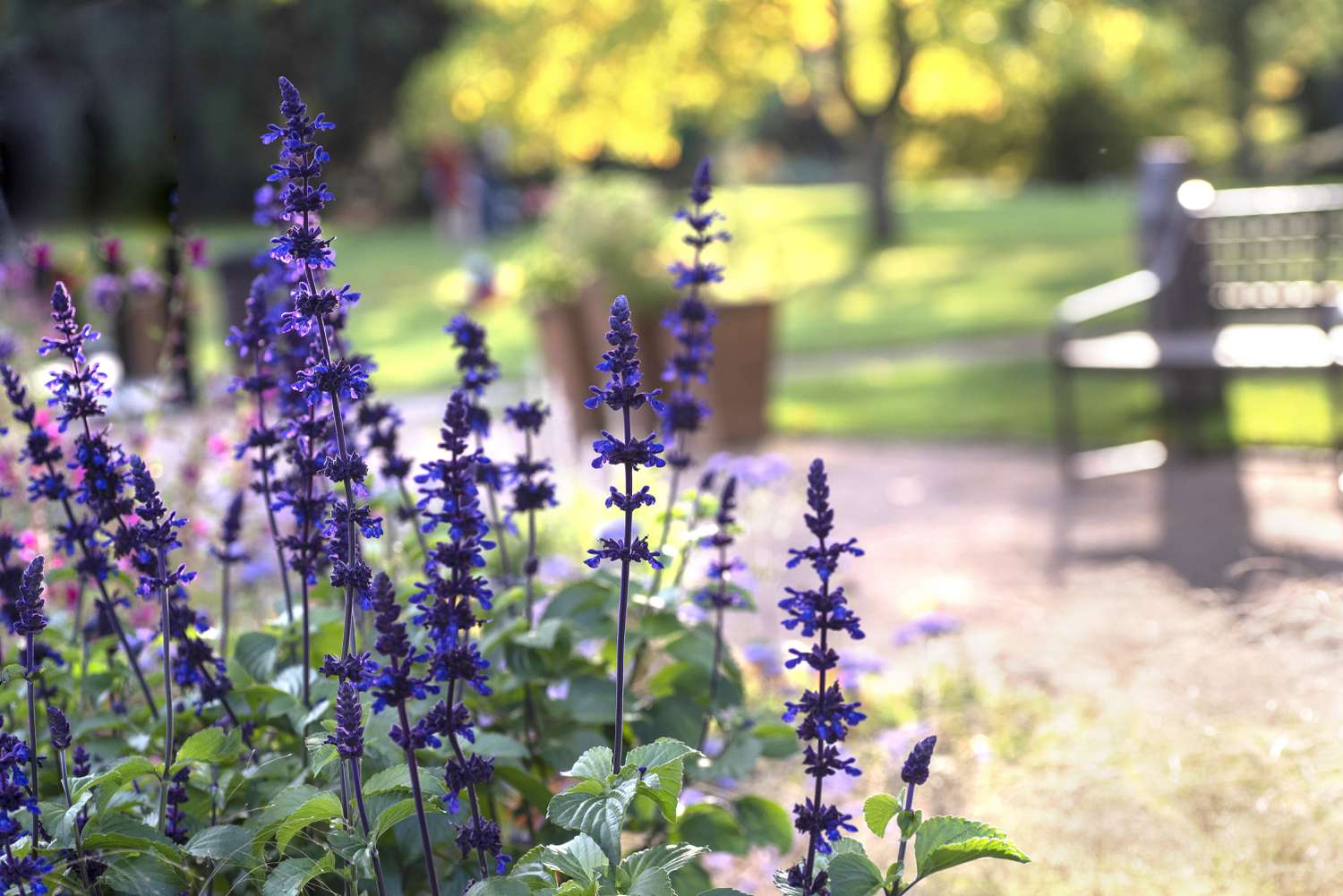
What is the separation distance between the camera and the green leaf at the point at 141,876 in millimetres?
1949

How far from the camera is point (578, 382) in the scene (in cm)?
841

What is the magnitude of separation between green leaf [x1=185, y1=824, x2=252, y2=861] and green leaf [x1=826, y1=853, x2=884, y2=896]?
0.82 m

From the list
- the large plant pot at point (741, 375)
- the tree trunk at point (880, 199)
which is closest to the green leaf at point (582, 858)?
the large plant pot at point (741, 375)

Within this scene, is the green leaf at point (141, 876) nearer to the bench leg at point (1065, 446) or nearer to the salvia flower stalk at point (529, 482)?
the salvia flower stalk at point (529, 482)

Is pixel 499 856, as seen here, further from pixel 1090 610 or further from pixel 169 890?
pixel 1090 610

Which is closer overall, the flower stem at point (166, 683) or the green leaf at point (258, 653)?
the flower stem at point (166, 683)

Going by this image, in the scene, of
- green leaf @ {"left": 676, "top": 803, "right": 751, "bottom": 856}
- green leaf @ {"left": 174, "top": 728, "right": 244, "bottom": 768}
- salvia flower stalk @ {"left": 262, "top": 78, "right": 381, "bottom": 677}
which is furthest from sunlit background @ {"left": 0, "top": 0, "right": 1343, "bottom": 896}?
green leaf @ {"left": 174, "top": 728, "right": 244, "bottom": 768}

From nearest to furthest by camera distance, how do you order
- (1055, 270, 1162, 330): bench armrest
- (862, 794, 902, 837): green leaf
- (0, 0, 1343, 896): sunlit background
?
(862, 794, 902, 837): green leaf, (0, 0, 1343, 896): sunlit background, (1055, 270, 1162, 330): bench armrest

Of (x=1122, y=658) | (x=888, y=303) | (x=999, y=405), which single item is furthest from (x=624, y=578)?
(x=888, y=303)

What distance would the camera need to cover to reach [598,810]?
5.86ft

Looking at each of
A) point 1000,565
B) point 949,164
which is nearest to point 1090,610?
point 1000,565

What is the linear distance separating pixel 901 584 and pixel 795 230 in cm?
1570

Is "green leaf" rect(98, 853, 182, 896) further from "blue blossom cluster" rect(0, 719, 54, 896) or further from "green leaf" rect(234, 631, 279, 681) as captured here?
"green leaf" rect(234, 631, 279, 681)

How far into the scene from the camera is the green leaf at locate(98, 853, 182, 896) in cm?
195
